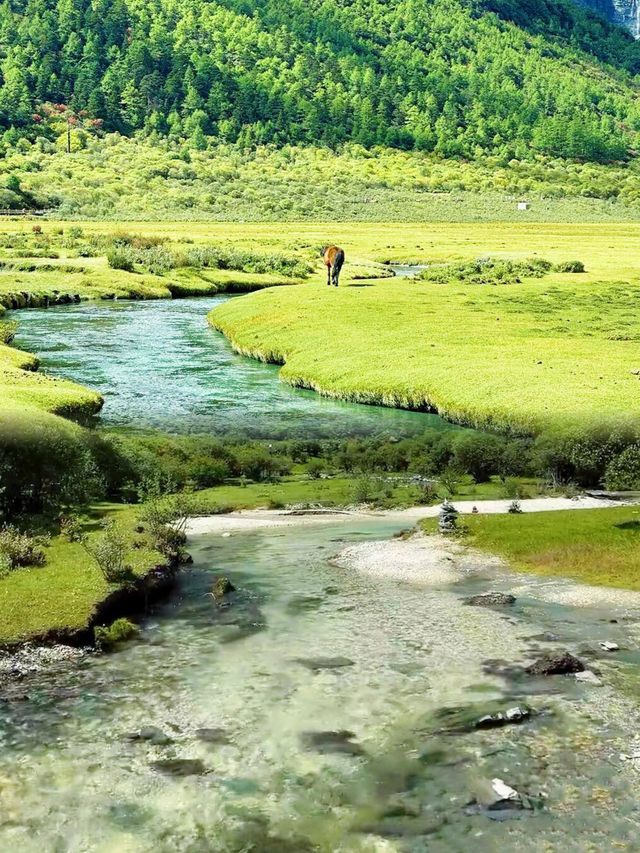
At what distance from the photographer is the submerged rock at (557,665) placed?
2531 centimetres

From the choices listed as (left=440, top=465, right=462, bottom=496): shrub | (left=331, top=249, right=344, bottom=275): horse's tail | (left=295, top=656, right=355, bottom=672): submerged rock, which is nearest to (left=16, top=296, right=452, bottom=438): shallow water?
(left=440, top=465, right=462, bottom=496): shrub

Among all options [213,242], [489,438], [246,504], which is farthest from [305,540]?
[213,242]

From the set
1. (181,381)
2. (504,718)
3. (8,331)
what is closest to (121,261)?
(8,331)

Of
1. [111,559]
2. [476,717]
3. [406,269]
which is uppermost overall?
[406,269]

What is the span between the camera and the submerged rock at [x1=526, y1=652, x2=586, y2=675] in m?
25.3

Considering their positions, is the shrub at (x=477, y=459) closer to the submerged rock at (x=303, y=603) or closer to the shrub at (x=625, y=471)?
the shrub at (x=625, y=471)

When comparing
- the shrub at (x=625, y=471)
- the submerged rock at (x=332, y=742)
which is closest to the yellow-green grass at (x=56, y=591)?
the submerged rock at (x=332, y=742)

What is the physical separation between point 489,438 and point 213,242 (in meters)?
119

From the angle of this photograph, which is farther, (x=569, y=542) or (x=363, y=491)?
(x=363, y=491)

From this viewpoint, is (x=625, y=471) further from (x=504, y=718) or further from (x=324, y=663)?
(x=504, y=718)

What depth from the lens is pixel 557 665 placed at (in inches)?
Answer: 1000

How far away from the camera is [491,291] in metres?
107

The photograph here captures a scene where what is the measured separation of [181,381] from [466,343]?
1973cm

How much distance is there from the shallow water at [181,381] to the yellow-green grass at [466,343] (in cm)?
183
